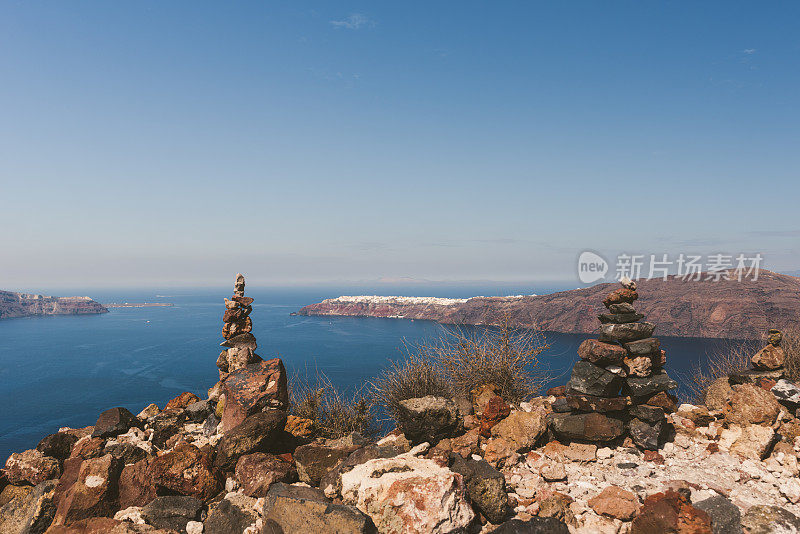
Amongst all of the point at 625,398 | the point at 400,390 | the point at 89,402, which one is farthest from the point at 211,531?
the point at 89,402

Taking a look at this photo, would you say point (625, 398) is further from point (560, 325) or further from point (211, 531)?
point (560, 325)

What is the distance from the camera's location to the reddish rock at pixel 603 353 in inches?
325

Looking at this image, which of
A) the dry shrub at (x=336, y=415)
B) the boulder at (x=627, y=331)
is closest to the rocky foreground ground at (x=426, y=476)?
the boulder at (x=627, y=331)

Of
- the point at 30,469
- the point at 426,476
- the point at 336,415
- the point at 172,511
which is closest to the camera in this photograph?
the point at 426,476

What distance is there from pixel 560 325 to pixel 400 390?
8737cm

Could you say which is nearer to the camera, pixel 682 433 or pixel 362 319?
pixel 682 433

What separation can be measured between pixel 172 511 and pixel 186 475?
641 millimetres

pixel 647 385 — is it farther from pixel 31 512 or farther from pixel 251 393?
pixel 31 512

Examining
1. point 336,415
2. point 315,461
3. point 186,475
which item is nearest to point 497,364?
point 336,415

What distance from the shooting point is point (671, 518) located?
4.77 meters

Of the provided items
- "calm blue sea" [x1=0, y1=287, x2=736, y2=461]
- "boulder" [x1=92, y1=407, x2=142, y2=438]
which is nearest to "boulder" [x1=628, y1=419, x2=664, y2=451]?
"boulder" [x1=92, y1=407, x2=142, y2=438]

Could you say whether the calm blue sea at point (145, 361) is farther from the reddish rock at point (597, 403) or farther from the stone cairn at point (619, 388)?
the reddish rock at point (597, 403)

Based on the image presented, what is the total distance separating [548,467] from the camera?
22.8 feet

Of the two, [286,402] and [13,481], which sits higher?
[286,402]
